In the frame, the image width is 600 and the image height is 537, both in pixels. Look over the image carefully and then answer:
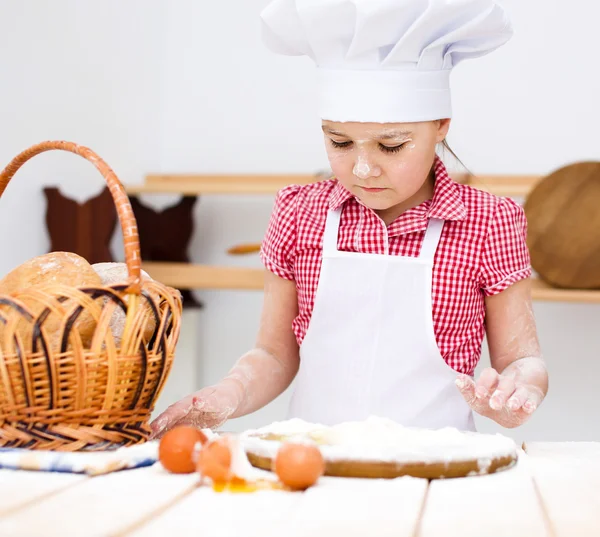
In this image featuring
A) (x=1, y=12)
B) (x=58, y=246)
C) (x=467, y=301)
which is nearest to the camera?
(x=467, y=301)

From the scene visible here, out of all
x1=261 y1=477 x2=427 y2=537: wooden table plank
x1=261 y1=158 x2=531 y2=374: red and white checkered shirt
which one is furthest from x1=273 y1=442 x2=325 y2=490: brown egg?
x1=261 y1=158 x2=531 y2=374: red and white checkered shirt

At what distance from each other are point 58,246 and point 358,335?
3.92ft

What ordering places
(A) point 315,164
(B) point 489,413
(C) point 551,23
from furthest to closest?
(A) point 315,164
(C) point 551,23
(B) point 489,413

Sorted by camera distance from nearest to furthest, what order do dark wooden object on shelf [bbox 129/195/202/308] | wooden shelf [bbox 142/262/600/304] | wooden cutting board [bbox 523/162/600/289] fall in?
wooden cutting board [bbox 523/162/600/289] < wooden shelf [bbox 142/262/600/304] < dark wooden object on shelf [bbox 129/195/202/308]

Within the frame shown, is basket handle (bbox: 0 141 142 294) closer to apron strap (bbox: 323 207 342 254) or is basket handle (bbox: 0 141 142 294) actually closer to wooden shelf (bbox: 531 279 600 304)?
apron strap (bbox: 323 207 342 254)

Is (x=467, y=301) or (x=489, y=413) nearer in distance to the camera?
(x=489, y=413)

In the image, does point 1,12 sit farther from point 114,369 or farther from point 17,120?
point 114,369

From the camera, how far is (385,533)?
2.11 ft

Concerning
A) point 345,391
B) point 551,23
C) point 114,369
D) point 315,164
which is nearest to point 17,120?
point 315,164

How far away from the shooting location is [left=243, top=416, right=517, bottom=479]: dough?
0.83m

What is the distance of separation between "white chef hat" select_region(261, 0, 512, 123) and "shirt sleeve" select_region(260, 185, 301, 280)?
24cm

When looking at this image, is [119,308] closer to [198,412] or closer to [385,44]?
[198,412]

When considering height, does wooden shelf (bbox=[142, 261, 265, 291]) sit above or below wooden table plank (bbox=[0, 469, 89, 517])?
below

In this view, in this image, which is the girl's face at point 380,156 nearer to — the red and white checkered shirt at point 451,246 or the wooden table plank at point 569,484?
the red and white checkered shirt at point 451,246
